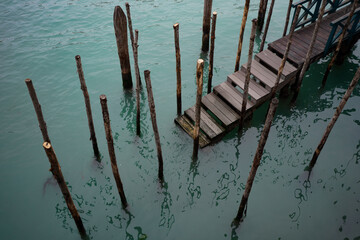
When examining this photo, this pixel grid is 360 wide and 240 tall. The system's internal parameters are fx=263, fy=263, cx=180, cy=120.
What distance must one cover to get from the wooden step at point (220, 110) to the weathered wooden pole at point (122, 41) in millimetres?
3421

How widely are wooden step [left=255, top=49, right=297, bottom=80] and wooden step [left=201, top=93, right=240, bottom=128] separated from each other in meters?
2.30

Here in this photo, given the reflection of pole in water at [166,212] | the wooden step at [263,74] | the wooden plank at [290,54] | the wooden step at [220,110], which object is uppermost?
the wooden plank at [290,54]

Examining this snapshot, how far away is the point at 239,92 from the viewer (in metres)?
9.82

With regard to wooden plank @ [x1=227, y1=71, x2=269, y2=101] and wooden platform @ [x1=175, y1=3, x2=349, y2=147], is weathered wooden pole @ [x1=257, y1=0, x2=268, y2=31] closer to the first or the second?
wooden platform @ [x1=175, y1=3, x2=349, y2=147]

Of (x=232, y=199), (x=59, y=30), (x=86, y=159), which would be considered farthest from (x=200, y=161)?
(x=59, y=30)

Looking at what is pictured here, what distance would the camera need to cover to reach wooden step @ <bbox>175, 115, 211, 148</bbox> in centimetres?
908

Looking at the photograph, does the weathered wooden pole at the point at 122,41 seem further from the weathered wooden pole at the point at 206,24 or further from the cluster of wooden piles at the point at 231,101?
the weathered wooden pole at the point at 206,24

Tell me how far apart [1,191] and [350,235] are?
1033 cm

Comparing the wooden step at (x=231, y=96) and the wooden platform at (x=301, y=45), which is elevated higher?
the wooden platform at (x=301, y=45)

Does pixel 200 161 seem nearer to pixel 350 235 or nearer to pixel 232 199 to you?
pixel 232 199

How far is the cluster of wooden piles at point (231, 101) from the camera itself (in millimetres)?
9203

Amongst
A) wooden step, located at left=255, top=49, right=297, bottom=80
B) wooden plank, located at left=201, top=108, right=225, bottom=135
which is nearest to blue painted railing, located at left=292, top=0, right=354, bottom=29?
wooden step, located at left=255, top=49, right=297, bottom=80

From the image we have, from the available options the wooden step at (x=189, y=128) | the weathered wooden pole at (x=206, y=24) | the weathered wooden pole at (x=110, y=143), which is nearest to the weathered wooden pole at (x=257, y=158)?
the wooden step at (x=189, y=128)

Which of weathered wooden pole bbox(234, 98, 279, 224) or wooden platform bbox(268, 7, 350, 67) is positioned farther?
wooden platform bbox(268, 7, 350, 67)
